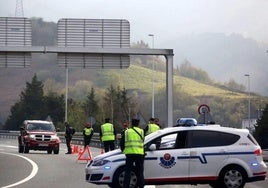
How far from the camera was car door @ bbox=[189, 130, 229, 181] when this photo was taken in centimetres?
1485

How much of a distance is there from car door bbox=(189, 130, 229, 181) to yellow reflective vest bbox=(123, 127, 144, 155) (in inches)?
59.9

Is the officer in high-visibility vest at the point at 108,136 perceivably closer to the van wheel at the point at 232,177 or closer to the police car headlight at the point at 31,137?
the van wheel at the point at 232,177

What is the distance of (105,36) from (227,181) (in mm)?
21978

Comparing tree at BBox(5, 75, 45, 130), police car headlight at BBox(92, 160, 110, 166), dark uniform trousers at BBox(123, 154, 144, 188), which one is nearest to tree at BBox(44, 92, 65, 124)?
tree at BBox(5, 75, 45, 130)

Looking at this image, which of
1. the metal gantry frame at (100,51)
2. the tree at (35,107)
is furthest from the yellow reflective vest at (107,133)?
the tree at (35,107)

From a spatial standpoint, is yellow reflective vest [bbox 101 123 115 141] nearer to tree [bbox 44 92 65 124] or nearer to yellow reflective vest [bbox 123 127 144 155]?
yellow reflective vest [bbox 123 127 144 155]

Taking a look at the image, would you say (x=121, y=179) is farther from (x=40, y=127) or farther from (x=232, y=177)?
(x=40, y=127)

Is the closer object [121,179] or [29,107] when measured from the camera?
[121,179]

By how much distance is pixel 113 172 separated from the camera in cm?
1462

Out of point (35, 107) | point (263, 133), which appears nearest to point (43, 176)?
point (263, 133)

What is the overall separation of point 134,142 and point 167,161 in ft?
4.07

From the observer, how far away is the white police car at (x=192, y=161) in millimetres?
14680

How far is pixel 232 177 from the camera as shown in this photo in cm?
1494

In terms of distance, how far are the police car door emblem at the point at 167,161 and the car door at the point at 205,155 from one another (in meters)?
0.43
